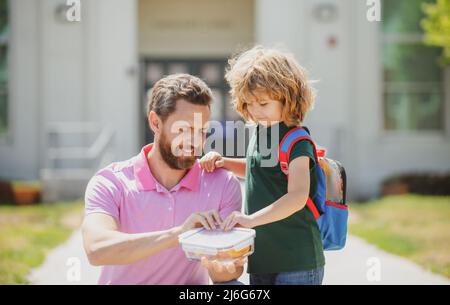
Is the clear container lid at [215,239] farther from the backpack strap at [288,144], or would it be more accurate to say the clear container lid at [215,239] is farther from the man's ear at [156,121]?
the man's ear at [156,121]

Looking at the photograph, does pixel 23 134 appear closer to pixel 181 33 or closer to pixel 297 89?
pixel 181 33

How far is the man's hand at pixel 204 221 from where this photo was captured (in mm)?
2135

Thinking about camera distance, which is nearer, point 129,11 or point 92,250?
point 92,250

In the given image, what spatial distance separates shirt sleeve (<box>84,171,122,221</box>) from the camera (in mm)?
2369

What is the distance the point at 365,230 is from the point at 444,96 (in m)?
5.28

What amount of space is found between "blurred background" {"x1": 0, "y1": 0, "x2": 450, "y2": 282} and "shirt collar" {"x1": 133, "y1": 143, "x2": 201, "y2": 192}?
7.54 metres

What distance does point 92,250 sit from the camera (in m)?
2.20

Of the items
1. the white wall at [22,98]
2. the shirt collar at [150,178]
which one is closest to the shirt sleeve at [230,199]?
the shirt collar at [150,178]

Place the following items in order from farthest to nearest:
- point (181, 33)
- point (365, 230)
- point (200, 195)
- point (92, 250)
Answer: point (181, 33)
point (365, 230)
point (200, 195)
point (92, 250)

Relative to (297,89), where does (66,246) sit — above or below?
below

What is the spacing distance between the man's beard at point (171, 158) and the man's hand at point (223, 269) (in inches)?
18.7

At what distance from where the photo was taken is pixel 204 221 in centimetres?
214

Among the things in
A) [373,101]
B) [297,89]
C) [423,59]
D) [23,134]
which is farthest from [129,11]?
[297,89]

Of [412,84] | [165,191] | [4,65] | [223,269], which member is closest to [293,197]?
[223,269]
